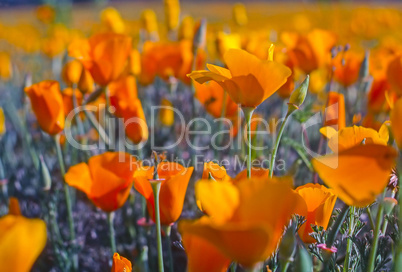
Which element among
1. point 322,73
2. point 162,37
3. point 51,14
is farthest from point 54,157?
point 162,37

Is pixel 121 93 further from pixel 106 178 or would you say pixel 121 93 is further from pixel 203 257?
pixel 203 257

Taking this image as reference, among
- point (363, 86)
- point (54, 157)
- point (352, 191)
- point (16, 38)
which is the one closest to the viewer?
point (352, 191)

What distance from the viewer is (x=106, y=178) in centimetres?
111

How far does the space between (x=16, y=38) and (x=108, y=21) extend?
3430 millimetres

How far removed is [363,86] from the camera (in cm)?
199

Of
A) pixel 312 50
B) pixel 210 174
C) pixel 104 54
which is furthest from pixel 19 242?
pixel 312 50

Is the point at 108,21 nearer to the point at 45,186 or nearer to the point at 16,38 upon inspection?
the point at 45,186

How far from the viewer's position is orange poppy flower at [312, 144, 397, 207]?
0.64 m

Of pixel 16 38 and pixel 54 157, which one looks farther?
pixel 16 38

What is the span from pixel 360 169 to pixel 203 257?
0.29 m

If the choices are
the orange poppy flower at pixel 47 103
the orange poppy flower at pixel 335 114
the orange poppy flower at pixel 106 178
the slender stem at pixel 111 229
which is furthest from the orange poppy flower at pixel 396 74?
the orange poppy flower at pixel 47 103

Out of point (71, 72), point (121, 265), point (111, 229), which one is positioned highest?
point (71, 72)

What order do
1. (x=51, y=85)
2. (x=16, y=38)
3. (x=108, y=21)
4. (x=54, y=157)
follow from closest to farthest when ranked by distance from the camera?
(x=51, y=85) < (x=54, y=157) < (x=108, y=21) < (x=16, y=38)

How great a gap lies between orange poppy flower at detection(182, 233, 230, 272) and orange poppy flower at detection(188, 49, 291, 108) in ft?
1.14
